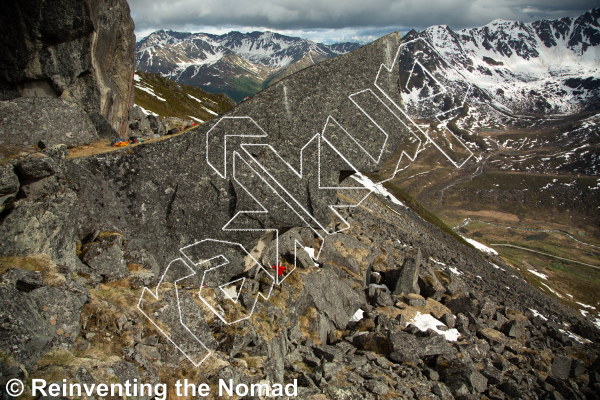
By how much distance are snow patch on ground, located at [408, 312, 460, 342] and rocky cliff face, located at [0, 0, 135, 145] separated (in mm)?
17729

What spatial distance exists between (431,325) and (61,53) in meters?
20.9

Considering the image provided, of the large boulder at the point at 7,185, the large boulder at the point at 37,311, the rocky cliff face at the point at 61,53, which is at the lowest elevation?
the large boulder at the point at 37,311

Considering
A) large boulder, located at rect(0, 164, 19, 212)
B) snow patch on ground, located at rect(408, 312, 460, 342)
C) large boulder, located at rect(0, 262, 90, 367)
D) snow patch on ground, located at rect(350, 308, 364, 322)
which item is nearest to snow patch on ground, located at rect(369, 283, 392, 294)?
snow patch on ground, located at rect(408, 312, 460, 342)

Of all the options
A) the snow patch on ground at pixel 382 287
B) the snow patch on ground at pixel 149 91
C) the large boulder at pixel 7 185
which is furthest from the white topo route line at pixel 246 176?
the snow patch on ground at pixel 149 91

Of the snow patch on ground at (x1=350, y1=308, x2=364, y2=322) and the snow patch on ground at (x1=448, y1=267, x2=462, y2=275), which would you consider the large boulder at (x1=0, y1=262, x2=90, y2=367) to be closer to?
the snow patch on ground at (x1=350, y1=308, x2=364, y2=322)

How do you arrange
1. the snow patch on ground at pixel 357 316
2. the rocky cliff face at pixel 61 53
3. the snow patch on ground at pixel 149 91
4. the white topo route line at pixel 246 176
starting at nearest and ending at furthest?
the rocky cliff face at pixel 61 53 < the white topo route line at pixel 246 176 < the snow patch on ground at pixel 357 316 < the snow patch on ground at pixel 149 91

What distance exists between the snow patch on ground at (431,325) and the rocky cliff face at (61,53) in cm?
1773

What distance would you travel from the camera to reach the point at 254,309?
12.0 m

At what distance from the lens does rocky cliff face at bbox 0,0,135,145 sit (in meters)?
11.9

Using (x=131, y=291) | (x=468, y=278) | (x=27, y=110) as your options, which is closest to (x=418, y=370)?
(x=131, y=291)

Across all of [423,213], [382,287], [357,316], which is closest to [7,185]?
[357,316]

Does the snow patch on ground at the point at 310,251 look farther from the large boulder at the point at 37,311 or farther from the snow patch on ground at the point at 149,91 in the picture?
the snow patch on ground at the point at 149,91

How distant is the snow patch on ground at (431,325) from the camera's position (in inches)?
661

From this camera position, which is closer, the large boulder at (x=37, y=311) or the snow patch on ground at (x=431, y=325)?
the large boulder at (x=37, y=311)
